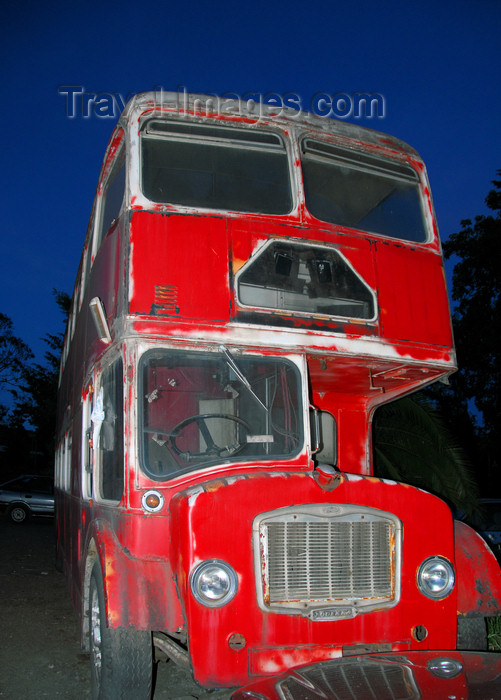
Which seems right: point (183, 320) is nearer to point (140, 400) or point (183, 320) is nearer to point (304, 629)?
point (140, 400)

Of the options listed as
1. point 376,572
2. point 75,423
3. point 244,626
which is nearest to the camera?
point 244,626

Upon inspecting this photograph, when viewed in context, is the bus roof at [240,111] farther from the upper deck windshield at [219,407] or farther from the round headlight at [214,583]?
the round headlight at [214,583]

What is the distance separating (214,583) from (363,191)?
3.31 metres

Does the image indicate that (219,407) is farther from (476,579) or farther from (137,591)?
(476,579)

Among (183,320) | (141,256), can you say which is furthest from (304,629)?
(141,256)

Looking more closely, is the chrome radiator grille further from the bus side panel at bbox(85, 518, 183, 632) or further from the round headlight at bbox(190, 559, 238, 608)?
the bus side panel at bbox(85, 518, 183, 632)

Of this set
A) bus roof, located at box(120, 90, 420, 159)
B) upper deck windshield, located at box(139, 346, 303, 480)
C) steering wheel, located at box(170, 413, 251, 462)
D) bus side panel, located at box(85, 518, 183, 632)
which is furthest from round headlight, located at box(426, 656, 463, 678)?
bus roof, located at box(120, 90, 420, 159)

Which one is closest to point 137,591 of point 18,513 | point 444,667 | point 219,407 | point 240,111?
point 219,407

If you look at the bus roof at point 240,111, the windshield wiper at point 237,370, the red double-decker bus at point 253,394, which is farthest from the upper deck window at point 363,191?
the windshield wiper at point 237,370

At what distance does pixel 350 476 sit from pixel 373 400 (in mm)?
2085

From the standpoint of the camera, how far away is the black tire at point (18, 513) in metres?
18.2

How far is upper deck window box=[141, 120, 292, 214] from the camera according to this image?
434 cm

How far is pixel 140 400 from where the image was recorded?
3.78m

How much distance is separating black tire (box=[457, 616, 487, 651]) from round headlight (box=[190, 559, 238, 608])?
1.78m
